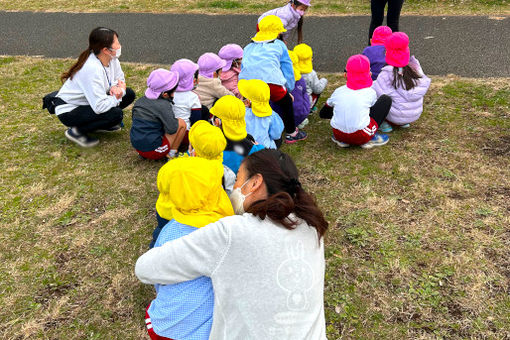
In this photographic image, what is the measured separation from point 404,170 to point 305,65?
62.2 inches

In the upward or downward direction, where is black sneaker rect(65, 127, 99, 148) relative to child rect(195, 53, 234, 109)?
downward

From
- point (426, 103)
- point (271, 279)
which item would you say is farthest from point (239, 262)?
point (426, 103)

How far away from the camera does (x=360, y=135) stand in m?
3.68

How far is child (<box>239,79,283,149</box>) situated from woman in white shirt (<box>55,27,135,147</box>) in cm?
133

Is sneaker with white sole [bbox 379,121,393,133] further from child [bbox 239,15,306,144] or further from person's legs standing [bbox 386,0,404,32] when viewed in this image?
person's legs standing [bbox 386,0,404,32]

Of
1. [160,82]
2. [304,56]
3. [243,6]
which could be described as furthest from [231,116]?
[243,6]

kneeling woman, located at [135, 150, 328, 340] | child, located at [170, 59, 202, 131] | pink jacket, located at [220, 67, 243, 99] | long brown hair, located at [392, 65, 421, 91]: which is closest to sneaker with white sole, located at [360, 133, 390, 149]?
long brown hair, located at [392, 65, 421, 91]

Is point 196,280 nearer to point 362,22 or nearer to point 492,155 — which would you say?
point 492,155

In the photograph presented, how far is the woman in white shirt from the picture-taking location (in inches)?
147

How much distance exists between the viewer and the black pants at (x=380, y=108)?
A: 12.3 feet

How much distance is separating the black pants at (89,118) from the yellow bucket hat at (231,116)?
1.50 meters

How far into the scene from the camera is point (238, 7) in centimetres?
892

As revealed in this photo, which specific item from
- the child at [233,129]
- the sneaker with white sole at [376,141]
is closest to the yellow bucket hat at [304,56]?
the sneaker with white sole at [376,141]

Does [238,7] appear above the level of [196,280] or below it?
below
